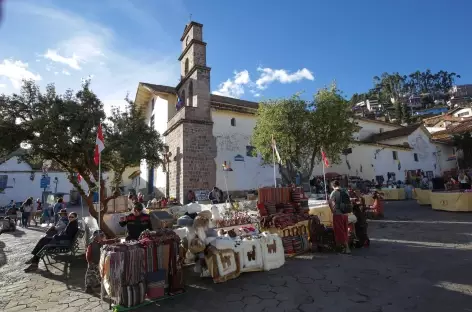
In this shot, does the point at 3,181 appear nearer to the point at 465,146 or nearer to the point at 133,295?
the point at 133,295

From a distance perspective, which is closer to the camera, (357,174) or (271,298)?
(271,298)

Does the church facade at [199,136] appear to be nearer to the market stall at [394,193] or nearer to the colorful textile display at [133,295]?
the market stall at [394,193]

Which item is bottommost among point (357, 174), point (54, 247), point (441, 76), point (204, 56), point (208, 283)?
point (208, 283)

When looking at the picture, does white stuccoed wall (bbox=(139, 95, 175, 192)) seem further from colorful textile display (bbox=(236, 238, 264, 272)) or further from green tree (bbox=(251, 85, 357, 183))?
colorful textile display (bbox=(236, 238, 264, 272))

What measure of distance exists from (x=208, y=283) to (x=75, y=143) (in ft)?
22.6

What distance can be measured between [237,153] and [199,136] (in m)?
3.35

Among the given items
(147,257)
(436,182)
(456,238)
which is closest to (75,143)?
(147,257)

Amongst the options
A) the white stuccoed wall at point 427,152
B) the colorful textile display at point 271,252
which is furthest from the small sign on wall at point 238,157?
the white stuccoed wall at point 427,152

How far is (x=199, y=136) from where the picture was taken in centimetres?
1703

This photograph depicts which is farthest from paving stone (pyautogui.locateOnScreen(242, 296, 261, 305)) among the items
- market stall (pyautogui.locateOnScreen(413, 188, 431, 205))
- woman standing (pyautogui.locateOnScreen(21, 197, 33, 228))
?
woman standing (pyautogui.locateOnScreen(21, 197, 33, 228))

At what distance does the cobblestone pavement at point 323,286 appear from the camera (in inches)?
160

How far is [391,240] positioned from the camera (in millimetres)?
8234

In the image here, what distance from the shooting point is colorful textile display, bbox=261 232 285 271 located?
5.89 m

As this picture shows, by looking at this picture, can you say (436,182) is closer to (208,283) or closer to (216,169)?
(216,169)
